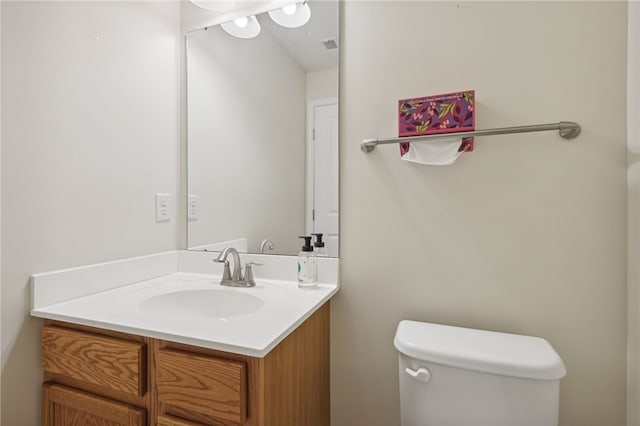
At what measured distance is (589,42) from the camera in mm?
970

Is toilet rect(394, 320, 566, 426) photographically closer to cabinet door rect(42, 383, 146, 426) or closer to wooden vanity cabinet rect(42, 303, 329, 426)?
wooden vanity cabinet rect(42, 303, 329, 426)

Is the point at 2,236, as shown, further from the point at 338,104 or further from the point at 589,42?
the point at 589,42

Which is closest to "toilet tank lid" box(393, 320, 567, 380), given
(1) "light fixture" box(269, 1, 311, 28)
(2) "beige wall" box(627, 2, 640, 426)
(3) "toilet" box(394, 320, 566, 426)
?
(3) "toilet" box(394, 320, 566, 426)

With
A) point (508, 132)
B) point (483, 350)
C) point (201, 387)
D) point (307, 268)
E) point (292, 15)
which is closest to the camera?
point (201, 387)

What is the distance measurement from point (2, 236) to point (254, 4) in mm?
1225

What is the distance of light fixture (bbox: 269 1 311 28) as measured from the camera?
51.2 inches

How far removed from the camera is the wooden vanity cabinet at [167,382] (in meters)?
0.76

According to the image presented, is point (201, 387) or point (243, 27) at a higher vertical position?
point (243, 27)

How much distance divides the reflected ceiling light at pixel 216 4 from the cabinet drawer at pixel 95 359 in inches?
50.2

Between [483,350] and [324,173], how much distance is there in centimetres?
78

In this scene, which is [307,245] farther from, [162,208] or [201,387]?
[162,208]

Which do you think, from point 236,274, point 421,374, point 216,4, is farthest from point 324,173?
point 216,4

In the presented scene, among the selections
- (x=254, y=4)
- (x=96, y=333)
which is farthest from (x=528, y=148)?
(x=96, y=333)

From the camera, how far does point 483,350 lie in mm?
901
